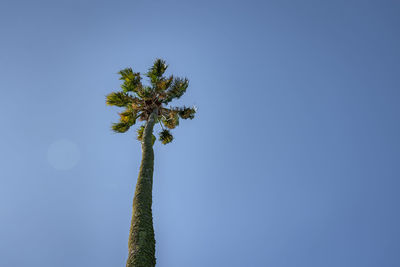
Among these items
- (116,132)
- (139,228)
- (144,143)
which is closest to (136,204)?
(139,228)

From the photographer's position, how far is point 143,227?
5113 millimetres

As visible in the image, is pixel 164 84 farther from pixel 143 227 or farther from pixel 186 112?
pixel 143 227

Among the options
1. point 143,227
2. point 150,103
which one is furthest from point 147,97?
point 143,227

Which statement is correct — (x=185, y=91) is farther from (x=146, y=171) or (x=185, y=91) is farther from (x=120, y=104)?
(x=146, y=171)

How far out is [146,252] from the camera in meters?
4.59

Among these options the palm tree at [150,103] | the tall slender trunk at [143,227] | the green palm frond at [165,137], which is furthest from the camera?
the green palm frond at [165,137]

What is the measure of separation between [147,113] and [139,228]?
295 inches

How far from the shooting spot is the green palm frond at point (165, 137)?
551 inches

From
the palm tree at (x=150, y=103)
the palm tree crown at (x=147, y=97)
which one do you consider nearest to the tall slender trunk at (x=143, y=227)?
the palm tree at (x=150, y=103)

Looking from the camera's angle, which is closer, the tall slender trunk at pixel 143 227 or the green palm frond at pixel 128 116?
the tall slender trunk at pixel 143 227

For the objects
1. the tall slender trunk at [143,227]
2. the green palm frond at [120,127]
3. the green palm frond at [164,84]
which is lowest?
the tall slender trunk at [143,227]

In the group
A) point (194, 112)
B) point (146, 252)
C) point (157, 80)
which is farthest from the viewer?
point (194, 112)

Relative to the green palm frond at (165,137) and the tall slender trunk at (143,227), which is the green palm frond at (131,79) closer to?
the green palm frond at (165,137)

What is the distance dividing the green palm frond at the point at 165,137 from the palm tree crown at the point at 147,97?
821mm
